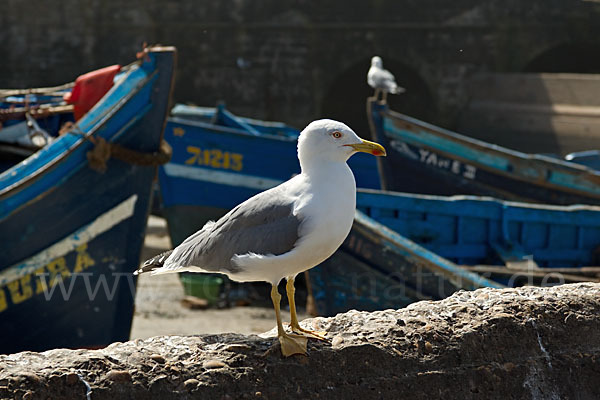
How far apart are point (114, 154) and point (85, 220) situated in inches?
16.9

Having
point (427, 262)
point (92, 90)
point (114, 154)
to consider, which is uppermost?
point (92, 90)

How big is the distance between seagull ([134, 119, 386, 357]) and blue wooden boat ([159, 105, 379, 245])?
18.6ft

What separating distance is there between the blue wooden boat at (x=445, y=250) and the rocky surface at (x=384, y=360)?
2531 mm

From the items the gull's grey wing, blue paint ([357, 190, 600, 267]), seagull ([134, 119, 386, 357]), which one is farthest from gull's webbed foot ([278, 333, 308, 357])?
blue paint ([357, 190, 600, 267])

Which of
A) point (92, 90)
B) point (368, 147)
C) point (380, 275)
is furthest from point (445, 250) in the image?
point (368, 147)

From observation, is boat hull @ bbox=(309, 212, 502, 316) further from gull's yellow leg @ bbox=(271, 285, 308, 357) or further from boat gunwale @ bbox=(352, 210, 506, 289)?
gull's yellow leg @ bbox=(271, 285, 308, 357)

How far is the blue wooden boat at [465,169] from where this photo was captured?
25.5ft

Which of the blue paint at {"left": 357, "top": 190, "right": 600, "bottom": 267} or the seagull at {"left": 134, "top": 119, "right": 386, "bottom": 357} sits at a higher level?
the seagull at {"left": 134, "top": 119, "right": 386, "bottom": 357}

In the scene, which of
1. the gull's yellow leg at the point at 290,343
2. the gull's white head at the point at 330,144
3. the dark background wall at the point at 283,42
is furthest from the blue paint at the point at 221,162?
the dark background wall at the point at 283,42

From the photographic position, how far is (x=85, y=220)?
17.2ft

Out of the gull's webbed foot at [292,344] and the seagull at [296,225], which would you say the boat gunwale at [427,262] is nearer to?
the seagull at [296,225]

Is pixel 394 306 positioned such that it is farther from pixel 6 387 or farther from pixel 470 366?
pixel 6 387

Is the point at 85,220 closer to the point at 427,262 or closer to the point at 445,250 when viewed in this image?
the point at 427,262

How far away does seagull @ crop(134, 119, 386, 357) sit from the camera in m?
2.56
